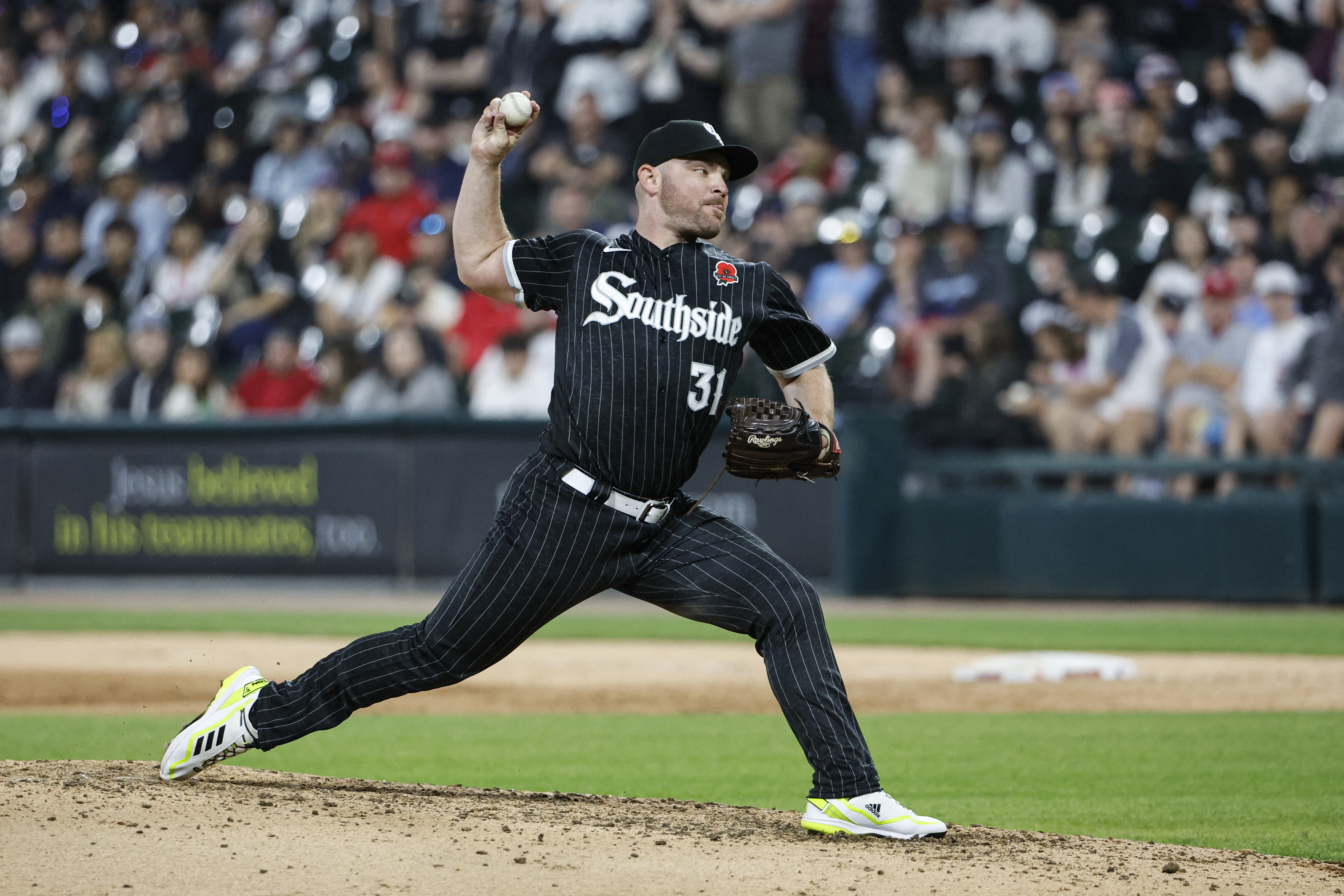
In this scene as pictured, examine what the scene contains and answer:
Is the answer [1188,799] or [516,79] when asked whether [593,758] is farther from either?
[516,79]

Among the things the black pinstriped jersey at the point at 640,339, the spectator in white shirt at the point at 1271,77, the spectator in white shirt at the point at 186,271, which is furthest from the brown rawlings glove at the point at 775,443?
the spectator in white shirt at the point at 186,271

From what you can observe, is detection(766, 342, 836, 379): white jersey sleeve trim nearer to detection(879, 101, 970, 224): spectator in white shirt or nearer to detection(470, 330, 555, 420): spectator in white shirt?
detection(470, 330, 555, 420): spectator in white shirt

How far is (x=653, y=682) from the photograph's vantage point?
27.2ft

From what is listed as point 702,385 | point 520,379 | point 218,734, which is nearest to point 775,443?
point 702,385

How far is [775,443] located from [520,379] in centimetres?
829

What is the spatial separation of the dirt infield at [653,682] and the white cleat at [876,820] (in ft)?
10.5

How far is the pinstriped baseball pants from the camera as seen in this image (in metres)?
4.12

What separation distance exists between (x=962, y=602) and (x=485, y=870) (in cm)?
864

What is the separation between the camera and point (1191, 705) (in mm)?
7281

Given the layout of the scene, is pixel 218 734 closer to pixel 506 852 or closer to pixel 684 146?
pixel 506 852

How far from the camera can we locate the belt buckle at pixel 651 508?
13.8 ft

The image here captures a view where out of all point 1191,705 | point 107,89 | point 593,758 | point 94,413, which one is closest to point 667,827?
point 593,758

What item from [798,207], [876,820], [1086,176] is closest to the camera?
[876,820]

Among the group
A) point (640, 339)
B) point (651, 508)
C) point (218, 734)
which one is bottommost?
point (218, 734)
